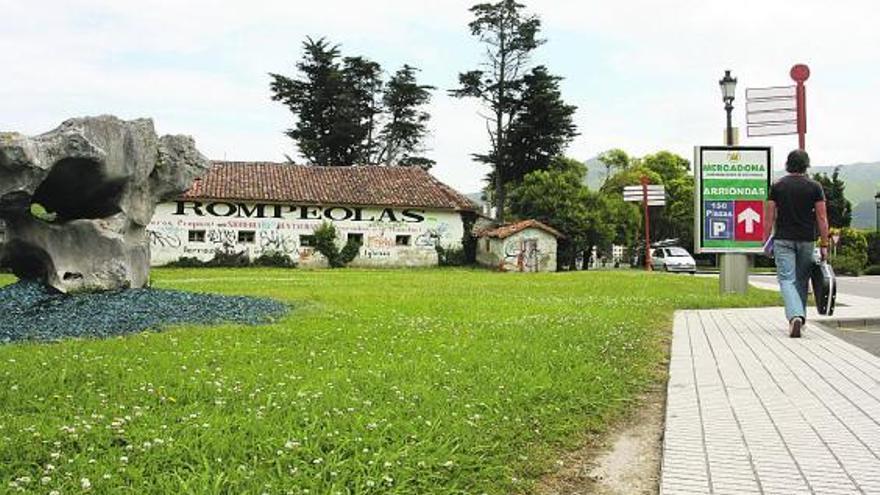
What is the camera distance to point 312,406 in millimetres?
4789

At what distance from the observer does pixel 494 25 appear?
176 feet

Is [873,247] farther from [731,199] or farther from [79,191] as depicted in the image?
[79,191]

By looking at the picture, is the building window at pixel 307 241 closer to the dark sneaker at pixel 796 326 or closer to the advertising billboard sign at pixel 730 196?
the advertising billboard sign at pixel 730 196

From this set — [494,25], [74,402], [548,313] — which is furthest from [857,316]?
[494,25]

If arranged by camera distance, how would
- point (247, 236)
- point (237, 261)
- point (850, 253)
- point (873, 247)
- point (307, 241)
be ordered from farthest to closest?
1. point (873, 247)
2. point (850, 253)
3. point (307, 241)
4. point (247, 236)
5. point (237, 261)

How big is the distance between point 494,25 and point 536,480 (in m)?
52.6

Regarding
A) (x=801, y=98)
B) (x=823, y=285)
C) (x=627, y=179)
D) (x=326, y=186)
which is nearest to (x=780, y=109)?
(x=801, y=98)

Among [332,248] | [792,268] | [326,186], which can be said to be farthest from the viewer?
[326,186]

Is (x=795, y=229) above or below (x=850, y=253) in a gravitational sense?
above

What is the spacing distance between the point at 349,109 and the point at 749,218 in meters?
41.8

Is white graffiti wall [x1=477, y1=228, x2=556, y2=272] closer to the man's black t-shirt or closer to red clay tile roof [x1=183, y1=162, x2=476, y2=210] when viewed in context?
red clay tile roof [x1=183, y1=162, x2=476, y2=210]

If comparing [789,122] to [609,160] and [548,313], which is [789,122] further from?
[609,160]

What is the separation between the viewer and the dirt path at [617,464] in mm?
3771

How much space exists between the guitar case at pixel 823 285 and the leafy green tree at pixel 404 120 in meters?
50.2
